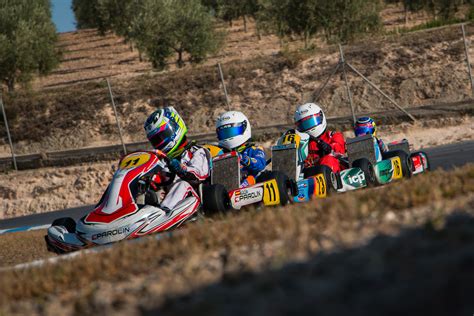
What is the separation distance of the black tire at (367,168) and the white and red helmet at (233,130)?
64.4 inches

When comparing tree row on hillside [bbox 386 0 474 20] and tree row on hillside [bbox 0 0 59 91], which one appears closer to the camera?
tree row on hillside [bbox 0 0 59 91]

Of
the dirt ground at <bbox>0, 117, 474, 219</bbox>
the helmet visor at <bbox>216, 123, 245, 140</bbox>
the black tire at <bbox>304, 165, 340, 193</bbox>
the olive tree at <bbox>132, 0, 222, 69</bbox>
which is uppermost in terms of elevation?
the olive tree at <bbox>132, 0, 222, 69</bbox>

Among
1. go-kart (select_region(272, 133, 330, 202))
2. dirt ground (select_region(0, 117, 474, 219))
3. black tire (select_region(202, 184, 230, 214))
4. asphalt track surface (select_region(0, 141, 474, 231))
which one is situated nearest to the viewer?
black tire (select_region(202, 184, 230, 214))

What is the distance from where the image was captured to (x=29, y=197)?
20.7 metres

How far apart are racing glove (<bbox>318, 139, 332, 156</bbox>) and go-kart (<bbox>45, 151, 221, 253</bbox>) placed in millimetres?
2672

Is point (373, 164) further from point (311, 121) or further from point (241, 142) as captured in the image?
point (241, 142)

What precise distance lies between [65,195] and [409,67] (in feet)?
38.1

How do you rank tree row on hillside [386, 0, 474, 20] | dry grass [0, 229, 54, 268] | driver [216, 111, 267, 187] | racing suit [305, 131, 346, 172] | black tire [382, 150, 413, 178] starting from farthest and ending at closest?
tree row on hillside [386, 0, 474, 20]
black tire [382, 150, 413, 178]
racing suit [305, 131, 346, 172]
driver [216, 111, 267, 187]
dry grass [0, 229, 54, 268]

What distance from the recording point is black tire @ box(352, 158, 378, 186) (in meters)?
10.7

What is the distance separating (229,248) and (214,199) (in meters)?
3.93

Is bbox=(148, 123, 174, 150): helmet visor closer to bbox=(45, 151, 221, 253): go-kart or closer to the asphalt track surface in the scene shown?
bbox=(45, 151, 221, 253): go-kart

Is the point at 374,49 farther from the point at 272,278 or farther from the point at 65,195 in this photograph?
the point at 272,278

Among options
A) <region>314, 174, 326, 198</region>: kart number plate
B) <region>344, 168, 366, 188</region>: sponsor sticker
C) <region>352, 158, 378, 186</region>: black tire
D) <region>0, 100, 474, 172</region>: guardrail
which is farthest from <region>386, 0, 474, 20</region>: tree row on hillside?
<region>314, 174, 326, 198</region>: kart number plate

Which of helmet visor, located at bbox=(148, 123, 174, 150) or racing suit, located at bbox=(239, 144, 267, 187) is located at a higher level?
helmet visor, located at bbox=(148, 123, 174, 150)
